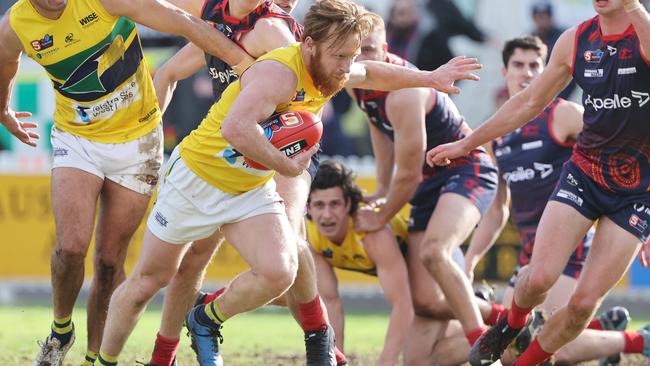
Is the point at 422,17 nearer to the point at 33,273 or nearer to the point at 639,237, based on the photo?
the point at 33,273

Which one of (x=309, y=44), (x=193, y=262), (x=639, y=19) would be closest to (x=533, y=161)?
(x=639, y=19)

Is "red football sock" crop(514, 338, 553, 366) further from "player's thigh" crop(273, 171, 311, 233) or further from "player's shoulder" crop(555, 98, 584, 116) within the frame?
"player's shoulder" crop(555, 98, 584, 116)

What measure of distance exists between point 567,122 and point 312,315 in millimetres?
2787

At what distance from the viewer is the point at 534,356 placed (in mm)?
6957

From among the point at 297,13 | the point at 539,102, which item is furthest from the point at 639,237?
the point at 297,13

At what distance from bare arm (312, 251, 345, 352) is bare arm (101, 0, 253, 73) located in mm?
2243

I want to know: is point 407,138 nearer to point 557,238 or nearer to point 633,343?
point 557,238

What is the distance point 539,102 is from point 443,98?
1.36 metres

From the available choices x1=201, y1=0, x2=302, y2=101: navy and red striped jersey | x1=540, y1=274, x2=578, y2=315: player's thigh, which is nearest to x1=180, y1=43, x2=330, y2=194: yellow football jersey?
x1=201, y1=0, x2=302, y2=101: navy and red striped jersey

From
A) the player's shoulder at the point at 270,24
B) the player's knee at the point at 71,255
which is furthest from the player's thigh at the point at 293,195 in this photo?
the player's knee at the point at 71,255

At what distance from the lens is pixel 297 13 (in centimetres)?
1458

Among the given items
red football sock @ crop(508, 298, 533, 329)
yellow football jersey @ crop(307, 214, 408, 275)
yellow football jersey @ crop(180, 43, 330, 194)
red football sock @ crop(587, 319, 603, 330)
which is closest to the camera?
yellow football jersey @ crop(180, 43, 330, 194)

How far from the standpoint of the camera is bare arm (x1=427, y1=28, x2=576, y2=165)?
677cm

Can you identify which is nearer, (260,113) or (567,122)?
(260,113)
